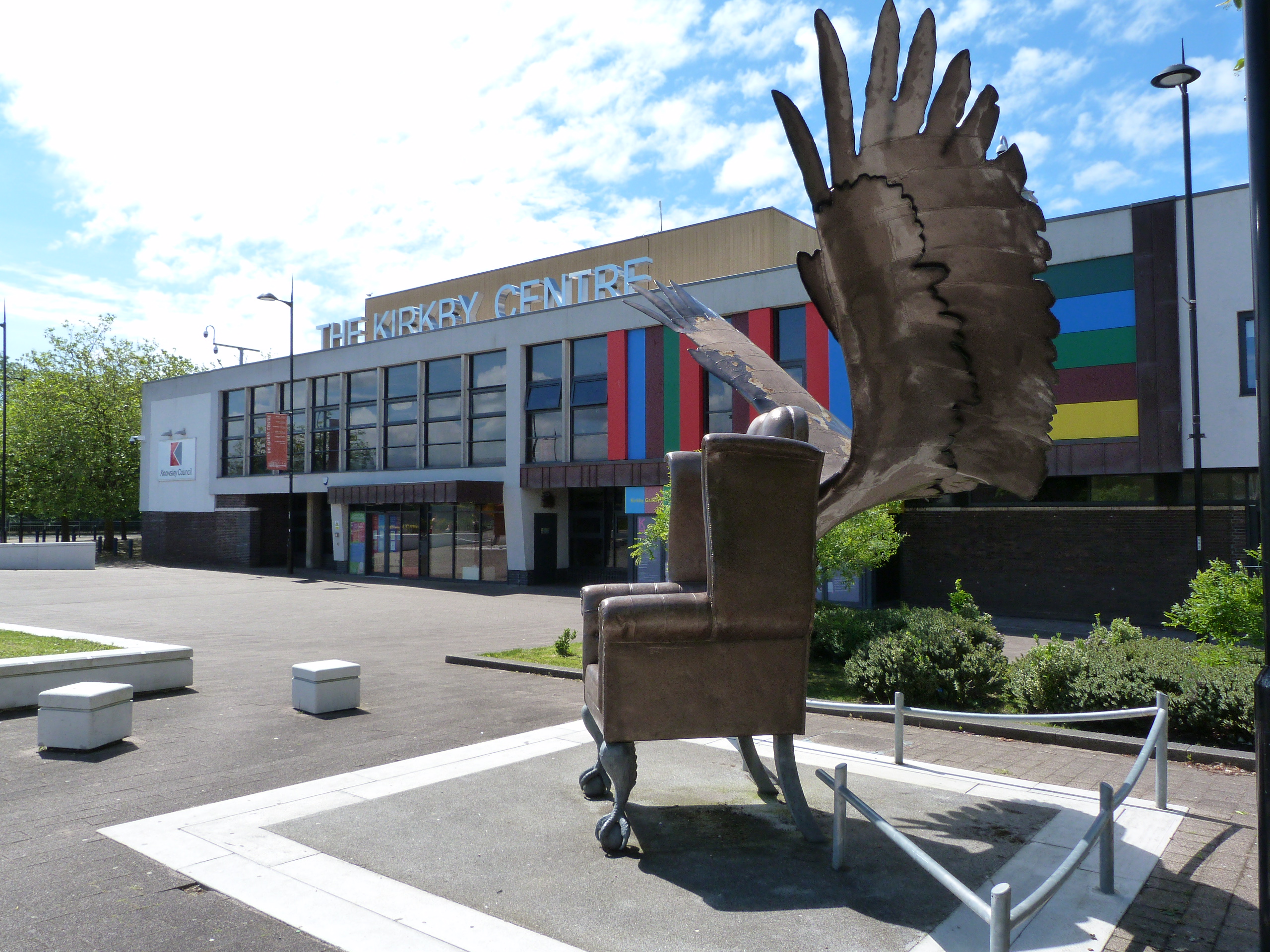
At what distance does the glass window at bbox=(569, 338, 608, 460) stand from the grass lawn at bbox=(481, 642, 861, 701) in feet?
42.4

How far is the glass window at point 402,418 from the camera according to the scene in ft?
105

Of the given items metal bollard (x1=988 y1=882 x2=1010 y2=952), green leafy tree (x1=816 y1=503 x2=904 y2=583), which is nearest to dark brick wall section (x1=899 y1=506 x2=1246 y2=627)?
green leafy tree (x1=816 y1=503 x2=904 y2=583)

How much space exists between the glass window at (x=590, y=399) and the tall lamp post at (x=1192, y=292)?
1531 centimetres

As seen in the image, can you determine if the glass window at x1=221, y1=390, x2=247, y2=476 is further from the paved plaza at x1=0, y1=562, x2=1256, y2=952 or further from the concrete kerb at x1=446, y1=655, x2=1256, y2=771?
the concrete kerb at x1=446, y1=655, x2=1256, y2=771

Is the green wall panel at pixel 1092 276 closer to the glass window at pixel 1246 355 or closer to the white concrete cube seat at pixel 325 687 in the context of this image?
the glass window at pixel 1246 355

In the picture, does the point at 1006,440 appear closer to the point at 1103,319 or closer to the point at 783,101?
the point at 783,101

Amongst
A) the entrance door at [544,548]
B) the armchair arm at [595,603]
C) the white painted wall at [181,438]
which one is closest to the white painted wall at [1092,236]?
the armchair arm at [595,603]

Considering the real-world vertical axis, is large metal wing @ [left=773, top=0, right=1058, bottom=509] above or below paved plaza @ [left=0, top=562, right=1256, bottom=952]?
above

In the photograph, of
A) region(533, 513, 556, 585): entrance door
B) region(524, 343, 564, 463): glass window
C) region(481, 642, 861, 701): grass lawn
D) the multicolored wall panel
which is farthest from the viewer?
region(533, 513, 556, 585): entrance door

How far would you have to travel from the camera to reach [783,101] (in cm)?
384

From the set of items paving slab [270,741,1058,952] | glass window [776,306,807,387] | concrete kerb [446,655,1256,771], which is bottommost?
concrete kerb [446,655,1256,771]

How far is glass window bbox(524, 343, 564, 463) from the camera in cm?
2806

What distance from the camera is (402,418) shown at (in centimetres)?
3234

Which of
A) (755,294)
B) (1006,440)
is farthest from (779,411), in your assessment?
(755,294)
